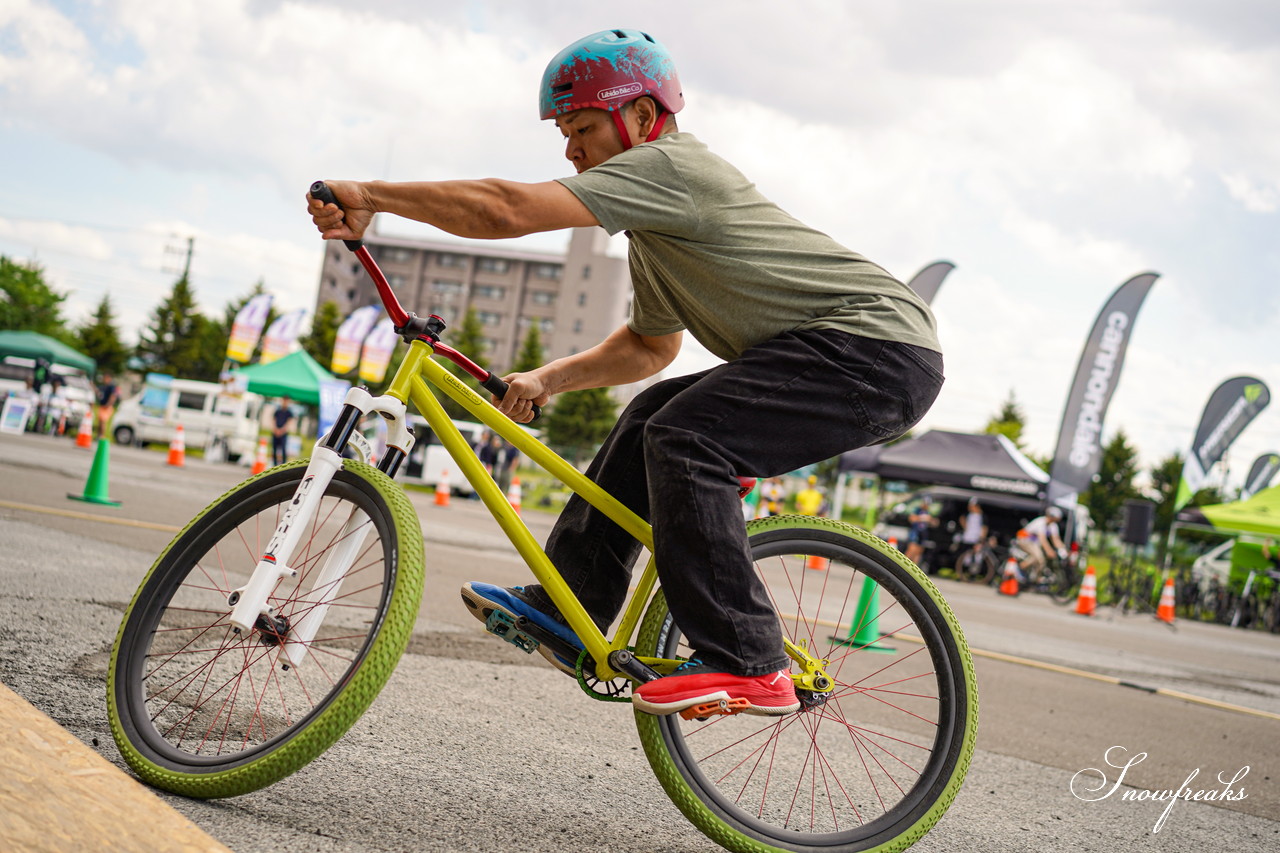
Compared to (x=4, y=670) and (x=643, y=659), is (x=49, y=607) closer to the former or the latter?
(x=4, y=670)

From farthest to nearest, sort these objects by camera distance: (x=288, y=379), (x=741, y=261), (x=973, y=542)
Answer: (x=288, y=379)
(x=973, y=542)
(x=741, y=261)

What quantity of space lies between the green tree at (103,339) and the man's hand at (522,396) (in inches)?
2973

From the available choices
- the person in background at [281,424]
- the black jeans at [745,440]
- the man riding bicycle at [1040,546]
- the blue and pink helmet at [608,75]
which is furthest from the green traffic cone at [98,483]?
the man riding bicycle at [1040,546]

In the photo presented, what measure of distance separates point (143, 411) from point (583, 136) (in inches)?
1140

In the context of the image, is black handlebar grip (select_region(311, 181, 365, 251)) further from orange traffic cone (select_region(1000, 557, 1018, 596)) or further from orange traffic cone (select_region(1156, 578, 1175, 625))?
orange traffic cone (select_region(1000, 557, 1018, 596))

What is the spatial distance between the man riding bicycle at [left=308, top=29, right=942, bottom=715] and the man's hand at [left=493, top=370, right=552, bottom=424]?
0.31 meters

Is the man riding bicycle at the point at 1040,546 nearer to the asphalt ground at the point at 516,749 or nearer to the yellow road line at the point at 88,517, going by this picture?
the asphalt ground at the point at 516,749

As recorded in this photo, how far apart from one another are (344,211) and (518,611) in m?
1.09

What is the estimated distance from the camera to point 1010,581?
65.7 ft

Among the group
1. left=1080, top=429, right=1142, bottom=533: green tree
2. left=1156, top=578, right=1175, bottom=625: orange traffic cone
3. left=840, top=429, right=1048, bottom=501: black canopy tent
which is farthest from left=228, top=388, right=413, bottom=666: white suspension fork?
left=1080, top=429, right=1142, bottom=533: green tree

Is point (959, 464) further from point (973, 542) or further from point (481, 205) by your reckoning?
point (481, 205)

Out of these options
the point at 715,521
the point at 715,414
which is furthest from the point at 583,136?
the point at 715,521

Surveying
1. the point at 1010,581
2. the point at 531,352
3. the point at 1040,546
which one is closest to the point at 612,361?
the point at 1010,581

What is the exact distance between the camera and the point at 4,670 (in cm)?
288
